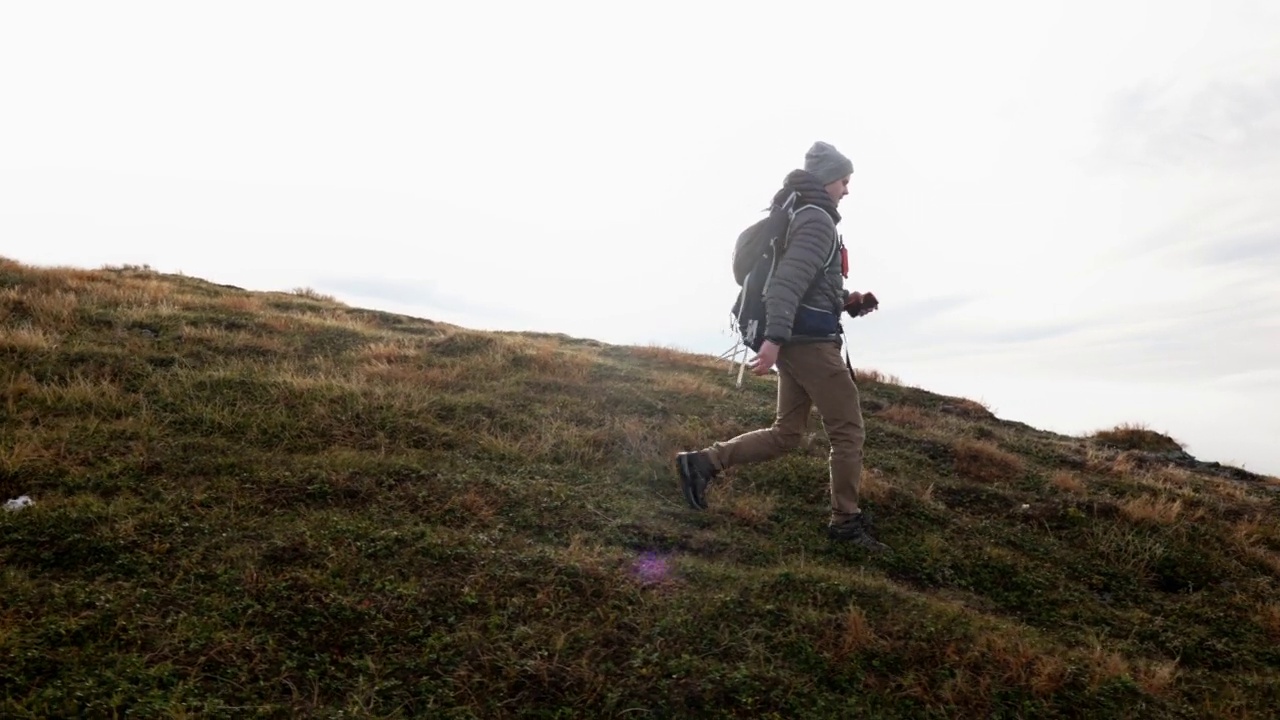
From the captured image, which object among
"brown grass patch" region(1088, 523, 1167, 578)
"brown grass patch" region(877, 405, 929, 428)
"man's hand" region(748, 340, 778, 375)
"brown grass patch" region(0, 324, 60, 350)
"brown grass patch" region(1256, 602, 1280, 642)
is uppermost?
"man's hand" region(748, 340, 778, 375)

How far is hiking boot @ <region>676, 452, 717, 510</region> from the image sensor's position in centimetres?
605

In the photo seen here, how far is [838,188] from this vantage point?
18.4 feet

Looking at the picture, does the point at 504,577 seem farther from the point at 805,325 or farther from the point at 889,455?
the point at 889,455

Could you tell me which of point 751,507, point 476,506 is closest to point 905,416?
point 751,507

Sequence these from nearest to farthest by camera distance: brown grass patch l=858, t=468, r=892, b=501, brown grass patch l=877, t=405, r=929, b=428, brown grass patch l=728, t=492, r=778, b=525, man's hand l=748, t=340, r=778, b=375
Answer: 1. man's hand l=748, t=340, r=778, b=375
2. brown grass patch l=728, t=492, r=778, b=525
3. brown grass patch l=858, t=468, r=892, b=501
4. brown grass patch l=877, t=405, r=929, b=428

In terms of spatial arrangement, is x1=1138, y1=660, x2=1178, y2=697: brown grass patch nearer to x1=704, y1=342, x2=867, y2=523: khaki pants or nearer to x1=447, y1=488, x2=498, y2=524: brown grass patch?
x1=704, y1=342, x2=867, y2=523: khaki pants

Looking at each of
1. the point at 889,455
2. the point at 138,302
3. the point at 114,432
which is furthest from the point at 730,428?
the point at 138,302

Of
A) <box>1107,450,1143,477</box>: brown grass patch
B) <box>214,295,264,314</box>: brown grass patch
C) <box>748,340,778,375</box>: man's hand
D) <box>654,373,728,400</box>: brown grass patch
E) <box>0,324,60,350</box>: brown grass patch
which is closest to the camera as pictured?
<box>748,340,778,375</box>: man's hand

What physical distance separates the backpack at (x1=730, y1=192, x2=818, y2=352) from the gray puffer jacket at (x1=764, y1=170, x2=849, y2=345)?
0.09m

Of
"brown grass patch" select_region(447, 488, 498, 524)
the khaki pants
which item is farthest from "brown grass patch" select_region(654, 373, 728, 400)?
"brown grass patch" select_region(447, 488, 498, 524)

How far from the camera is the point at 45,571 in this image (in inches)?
162

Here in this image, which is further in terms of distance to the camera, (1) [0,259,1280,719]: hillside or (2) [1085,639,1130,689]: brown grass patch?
(2) [1085,639,1130,689]: brown grass patch

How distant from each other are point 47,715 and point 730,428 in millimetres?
6118

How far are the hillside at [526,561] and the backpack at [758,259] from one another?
1.51m
